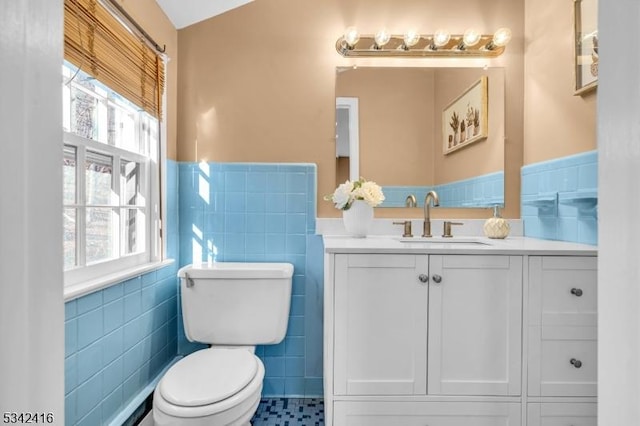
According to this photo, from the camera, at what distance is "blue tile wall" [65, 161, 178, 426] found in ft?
3.71

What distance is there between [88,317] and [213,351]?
498 mm

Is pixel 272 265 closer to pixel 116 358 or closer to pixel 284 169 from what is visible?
pixel 284 169

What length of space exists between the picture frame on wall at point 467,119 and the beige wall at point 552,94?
23 centimetres

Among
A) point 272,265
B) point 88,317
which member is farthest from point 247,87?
point 88,317

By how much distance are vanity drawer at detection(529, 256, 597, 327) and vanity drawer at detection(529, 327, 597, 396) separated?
4cm

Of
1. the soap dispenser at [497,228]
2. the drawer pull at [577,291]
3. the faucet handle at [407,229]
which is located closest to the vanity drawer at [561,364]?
the drawer pull at [577,291]

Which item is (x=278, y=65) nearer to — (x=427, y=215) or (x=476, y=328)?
(x=427, y=215)

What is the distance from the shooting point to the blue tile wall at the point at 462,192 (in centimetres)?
185

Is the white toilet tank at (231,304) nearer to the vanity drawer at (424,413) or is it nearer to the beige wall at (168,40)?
the vanity drawer at (424,413)

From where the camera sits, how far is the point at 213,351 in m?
1.46

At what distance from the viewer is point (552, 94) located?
166 cm

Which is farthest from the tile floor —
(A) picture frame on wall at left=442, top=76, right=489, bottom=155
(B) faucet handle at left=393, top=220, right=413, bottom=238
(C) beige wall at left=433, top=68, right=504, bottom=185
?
(A) picture frame on wall at left=442, top=76, right=489, bottom=155

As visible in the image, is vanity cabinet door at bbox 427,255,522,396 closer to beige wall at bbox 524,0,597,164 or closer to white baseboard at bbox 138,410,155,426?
beige wall at bbox 524,0,597,164

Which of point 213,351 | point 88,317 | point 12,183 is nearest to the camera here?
point 12,183
